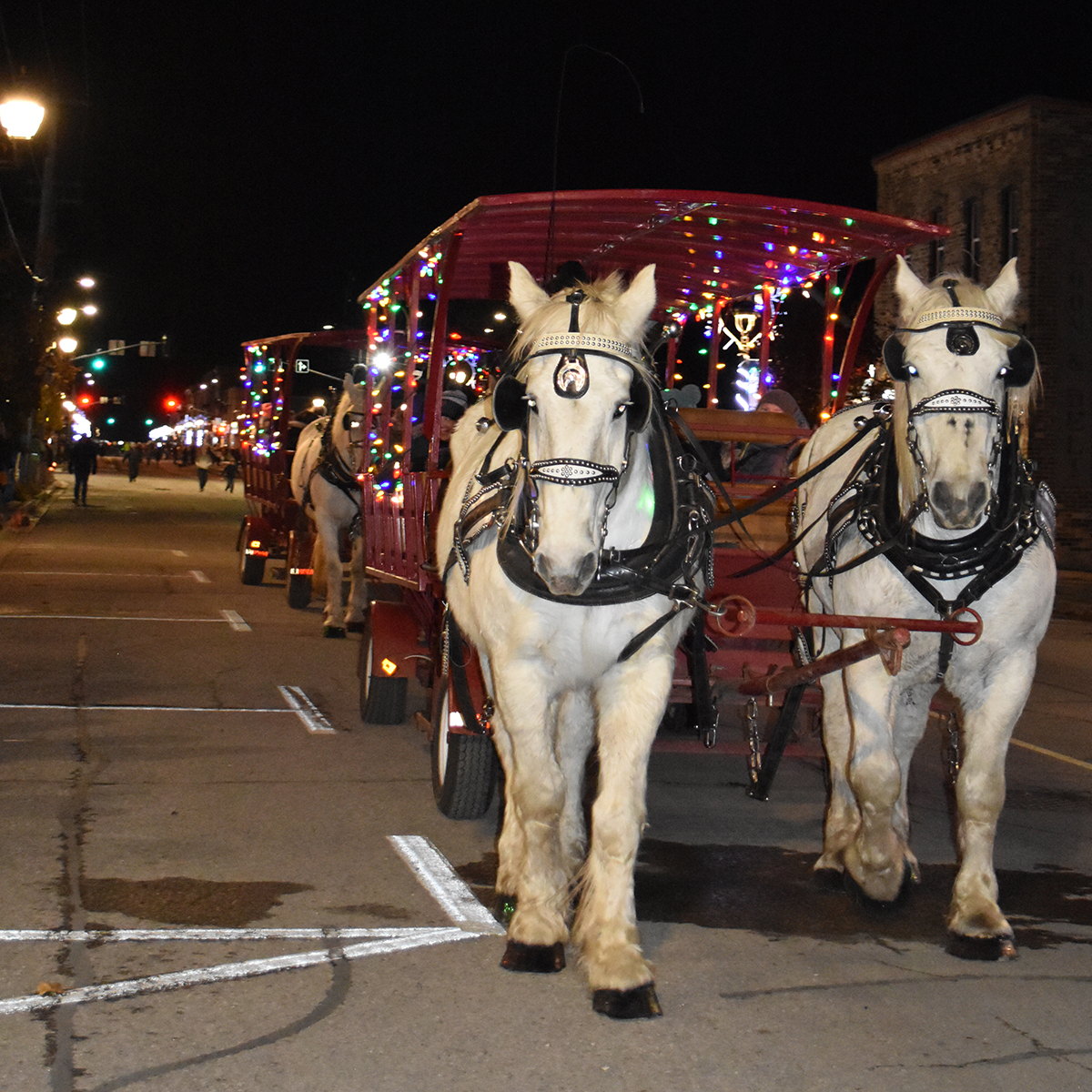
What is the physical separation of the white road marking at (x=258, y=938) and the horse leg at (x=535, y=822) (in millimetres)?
394

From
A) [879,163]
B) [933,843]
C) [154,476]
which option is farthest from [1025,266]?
[154,476]

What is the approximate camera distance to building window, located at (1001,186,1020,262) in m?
37.7

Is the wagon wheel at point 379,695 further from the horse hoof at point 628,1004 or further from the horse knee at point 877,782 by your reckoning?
the horse hoof at point 628,1004

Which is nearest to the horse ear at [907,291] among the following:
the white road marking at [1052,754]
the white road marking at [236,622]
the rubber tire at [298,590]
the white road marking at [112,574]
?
the white road marking at [1052,754]

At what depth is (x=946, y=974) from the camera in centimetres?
474

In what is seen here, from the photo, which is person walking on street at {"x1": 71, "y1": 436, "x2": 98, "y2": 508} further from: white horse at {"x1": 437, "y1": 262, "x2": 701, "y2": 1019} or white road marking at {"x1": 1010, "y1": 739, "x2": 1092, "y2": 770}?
white horse at {"x1": 437, "y1": 262, "x2": 701, "y2": 1019}

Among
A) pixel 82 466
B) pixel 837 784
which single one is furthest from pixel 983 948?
pixel 82 466

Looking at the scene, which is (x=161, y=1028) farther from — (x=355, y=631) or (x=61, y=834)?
(x=355, y=631)

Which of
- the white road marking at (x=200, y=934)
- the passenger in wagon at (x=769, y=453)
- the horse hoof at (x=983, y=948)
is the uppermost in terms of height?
the passenger in wagon at (x=769, y=453)

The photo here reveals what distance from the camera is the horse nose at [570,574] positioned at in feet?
13.6

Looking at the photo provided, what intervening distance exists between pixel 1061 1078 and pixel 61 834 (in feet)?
14.3

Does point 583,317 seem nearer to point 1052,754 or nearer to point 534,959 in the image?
point 534,959

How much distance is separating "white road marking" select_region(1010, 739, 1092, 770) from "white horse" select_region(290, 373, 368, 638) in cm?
615

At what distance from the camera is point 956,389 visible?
15.2ft
